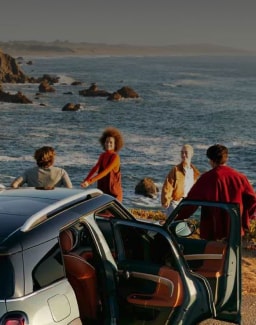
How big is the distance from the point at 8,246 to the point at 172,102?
94.2 m

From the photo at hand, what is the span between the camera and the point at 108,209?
5.53 m

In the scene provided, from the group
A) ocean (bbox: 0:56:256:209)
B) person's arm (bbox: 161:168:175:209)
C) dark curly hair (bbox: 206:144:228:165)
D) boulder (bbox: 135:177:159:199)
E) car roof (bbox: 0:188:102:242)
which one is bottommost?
ocean (bbox: 0:56:256:209)

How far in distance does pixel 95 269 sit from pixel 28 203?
62 cm

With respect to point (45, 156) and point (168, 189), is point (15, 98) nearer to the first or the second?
point (168, 189)

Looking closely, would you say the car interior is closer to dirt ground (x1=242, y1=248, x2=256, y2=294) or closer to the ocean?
dirt ground (x1=242, y1=248, x2=256, y2=294)

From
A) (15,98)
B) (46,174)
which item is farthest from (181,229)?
(15,98)

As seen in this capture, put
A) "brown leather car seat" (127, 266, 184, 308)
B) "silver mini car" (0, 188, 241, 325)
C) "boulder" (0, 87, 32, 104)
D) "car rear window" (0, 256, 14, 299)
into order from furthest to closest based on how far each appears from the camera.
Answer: "boulder" (0, 87, 32, 104) → "brown leather car seat" (127, 266, 184, 308) → "silver mini car" (0, 188, 241, 325) → "car rear window" (0, 256, 14, 299)

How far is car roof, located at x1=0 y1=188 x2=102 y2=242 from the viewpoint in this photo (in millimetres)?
4203

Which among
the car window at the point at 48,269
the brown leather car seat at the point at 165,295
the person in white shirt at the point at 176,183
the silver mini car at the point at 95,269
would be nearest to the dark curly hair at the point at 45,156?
the person in white shirt at the point at 176,183

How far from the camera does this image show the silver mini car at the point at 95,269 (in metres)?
3.94

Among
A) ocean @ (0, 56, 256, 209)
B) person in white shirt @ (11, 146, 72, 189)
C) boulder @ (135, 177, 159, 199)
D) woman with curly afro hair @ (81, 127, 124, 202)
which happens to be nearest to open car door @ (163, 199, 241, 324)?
person in white shirt @ (11, 146, 72, 189)

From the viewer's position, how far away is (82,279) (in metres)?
4.70

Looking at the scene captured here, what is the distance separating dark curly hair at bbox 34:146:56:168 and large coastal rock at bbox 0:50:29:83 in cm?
12579

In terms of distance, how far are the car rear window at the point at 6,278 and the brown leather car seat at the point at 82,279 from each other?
0.87 meters
